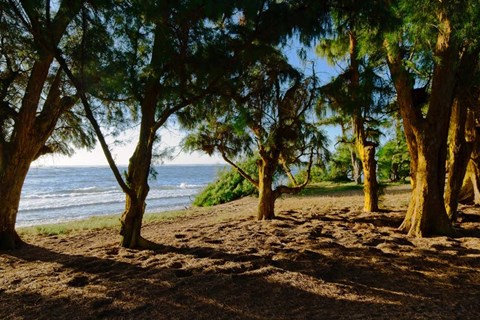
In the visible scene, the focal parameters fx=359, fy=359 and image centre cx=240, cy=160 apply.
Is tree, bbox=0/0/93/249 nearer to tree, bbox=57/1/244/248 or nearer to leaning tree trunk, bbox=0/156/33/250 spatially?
leaning tree trunk, bbox=0/156/33/250

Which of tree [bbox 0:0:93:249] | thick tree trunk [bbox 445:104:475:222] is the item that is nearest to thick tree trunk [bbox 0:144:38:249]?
tree [bbox 0:0:93:249]

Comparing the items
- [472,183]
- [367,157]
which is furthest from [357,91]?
[472,183]

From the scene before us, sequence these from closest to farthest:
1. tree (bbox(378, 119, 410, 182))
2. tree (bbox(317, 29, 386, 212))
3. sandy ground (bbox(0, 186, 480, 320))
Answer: sandy ground (bbox(0, 186, 480, 320)), tree (bbox(317, 29, 386, 212)), tree (bbox(378, 119, 410, 182))

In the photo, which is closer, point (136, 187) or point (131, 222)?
point (136, 187)

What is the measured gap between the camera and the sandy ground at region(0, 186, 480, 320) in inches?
123

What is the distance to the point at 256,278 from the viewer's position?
3844 mm

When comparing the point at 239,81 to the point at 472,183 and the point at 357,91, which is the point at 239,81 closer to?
the point at 357,91

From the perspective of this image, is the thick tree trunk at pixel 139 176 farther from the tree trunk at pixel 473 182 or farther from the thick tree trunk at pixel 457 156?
the tree trunk at pixel 473 182

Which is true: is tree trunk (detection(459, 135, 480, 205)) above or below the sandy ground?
above

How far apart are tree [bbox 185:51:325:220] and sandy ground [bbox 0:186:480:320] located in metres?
2.12

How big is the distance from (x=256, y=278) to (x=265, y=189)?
4464mm

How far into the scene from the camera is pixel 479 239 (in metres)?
5.67

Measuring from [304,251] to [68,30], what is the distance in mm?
4620

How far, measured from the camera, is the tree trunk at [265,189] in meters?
8.07
